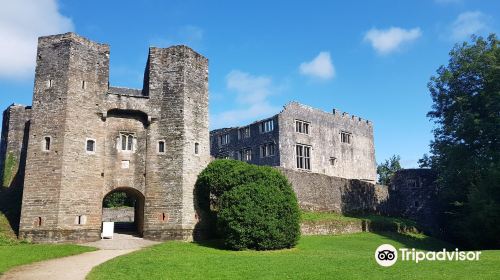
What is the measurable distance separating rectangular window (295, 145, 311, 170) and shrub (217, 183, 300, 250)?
79.6 feet

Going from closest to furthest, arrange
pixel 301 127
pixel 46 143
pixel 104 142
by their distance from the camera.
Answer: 1. pixel 46 143
2. pixel 104 142
3. pixel 301 127

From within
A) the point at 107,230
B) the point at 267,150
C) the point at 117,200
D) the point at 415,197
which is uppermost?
the point at 267,150

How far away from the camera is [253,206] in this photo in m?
27.2

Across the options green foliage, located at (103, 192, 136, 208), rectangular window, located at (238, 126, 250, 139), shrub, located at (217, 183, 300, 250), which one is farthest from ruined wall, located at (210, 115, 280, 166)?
shrub, located at (217, 183, 300, 250)

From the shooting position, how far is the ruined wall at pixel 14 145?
3503cm

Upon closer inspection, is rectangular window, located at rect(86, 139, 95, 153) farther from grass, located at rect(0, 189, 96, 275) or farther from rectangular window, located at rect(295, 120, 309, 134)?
rectangular window, located at rect(295, 120, 309, 134)

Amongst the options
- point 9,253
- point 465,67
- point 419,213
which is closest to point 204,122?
point 9,253

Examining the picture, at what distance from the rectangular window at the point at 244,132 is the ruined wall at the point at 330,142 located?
5.64 metres

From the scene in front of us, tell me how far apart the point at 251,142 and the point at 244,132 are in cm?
212

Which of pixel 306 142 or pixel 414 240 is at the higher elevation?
pixel 306 142

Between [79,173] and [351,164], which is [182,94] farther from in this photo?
[351,164]

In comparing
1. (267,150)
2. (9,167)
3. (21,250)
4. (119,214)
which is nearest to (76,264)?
(21,250)

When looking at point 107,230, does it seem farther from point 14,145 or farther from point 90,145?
point 14,145

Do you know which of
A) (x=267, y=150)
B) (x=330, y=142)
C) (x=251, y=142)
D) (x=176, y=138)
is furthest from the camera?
(x=330, y=142)
